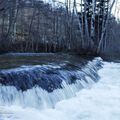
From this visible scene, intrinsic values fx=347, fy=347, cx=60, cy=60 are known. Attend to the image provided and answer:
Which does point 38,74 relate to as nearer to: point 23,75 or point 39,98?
point 23,75

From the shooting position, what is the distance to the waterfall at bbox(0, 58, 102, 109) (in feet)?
26.8

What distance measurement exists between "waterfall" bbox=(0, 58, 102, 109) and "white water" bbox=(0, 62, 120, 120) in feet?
0.83

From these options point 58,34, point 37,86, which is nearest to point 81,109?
point 37,86

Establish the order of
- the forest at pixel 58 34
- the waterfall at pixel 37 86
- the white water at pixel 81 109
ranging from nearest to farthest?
the white water at pixel 81 109, the waterfall at pixel 37 86, the forest at pixel 58 34

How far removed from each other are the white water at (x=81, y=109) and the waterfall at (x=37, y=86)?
0.25 metres

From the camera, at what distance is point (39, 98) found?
334 inches

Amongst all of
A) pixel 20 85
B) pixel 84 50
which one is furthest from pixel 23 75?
pixel 84 50

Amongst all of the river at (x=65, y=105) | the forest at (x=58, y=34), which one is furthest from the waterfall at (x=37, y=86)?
the forest at (x=58, y=34)

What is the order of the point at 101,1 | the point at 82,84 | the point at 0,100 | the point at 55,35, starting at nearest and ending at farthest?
the point at 0,100
the point at 82,84
the point at 55,35
the point at 101,1

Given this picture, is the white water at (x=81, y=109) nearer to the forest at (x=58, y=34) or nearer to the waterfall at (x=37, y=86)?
the waterfall at (x=37, y=86)

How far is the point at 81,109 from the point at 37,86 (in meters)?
1.38

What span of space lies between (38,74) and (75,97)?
4.14 ft

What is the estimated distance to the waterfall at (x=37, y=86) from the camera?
8164 mm

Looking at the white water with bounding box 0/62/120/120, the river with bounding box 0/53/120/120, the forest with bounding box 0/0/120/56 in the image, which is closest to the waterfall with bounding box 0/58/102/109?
the river with bounding box 0/53/120/120
